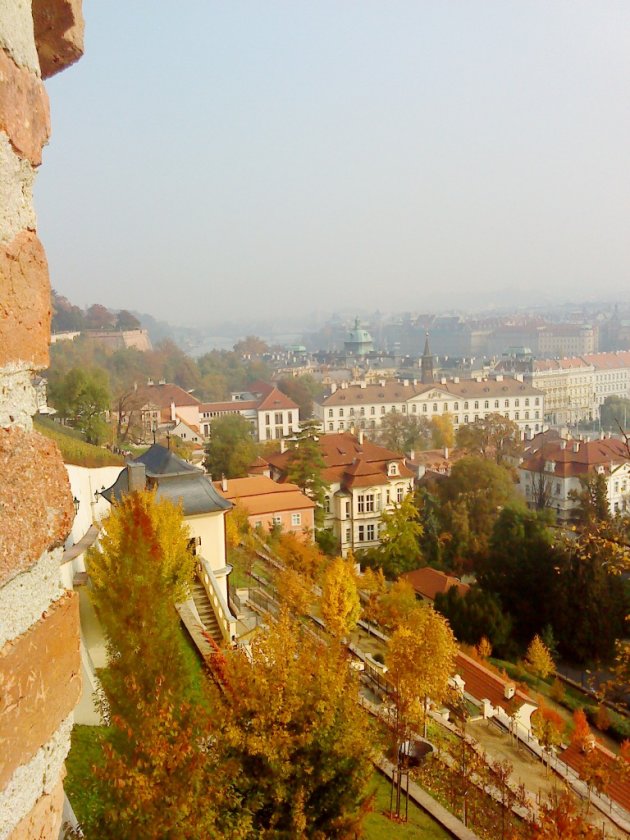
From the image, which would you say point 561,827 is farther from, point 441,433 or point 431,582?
point 441,433

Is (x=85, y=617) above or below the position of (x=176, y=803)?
below

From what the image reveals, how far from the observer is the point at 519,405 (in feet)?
272

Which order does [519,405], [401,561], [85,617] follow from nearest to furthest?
1. [85,617]
2. [401,561]
3. [519,405]

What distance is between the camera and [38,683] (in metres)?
1.07

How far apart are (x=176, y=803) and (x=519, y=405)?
80182mm

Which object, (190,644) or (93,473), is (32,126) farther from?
(93,473)

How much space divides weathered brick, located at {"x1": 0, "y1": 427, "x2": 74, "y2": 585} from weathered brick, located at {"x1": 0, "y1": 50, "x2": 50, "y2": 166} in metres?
0.39

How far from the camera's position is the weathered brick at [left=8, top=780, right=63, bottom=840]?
105 cm

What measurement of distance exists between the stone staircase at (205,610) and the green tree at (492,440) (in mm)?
37309

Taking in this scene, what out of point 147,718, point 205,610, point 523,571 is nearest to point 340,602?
point 205,610

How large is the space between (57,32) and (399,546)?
106 feet

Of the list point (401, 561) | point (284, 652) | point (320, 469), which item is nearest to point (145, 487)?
point (284, 652)

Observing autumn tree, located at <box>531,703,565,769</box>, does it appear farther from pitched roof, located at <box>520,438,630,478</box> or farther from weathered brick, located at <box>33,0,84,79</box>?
pitched roof, located at <box>520,438,630,478</box>

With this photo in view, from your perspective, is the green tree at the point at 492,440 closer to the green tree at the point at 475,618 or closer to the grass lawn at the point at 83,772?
the green tree at the point at 475,618
